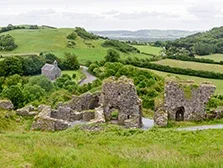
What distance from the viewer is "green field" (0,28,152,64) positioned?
138 m

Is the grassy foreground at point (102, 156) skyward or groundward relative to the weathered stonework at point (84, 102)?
skyward

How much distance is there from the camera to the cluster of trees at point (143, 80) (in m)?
42.2

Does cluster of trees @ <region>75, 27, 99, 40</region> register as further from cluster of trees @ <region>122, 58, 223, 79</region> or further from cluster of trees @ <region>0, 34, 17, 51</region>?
cluster of trees @ <region>122, 58, 223, 79</region>

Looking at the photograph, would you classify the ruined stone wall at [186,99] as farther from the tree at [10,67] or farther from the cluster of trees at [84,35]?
the cluster of trees at [84,35]

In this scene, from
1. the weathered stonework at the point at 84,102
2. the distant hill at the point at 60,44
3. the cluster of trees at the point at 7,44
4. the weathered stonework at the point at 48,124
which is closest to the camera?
the weathered stonework at the point at 48,124

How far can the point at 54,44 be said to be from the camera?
159250 millimetres

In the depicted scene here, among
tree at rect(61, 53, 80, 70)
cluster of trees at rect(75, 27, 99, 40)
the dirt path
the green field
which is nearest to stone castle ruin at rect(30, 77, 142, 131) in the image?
the dirt path

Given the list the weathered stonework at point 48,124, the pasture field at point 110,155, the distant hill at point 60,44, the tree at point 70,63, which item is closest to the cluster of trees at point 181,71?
the tree at point 70,63

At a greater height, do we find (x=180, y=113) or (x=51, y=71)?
(x=180, y=113)

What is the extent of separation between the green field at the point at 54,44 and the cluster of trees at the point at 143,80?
39611 mm

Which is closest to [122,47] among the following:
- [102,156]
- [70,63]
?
[70,63]

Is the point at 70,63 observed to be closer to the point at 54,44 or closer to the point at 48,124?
the point at 54,44

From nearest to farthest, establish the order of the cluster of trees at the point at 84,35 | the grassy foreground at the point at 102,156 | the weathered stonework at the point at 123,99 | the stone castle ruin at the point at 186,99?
1. the grassy foreground at the point at 102,156
2. the weathered stonework at the point at 123,99
3. the stone castle ruin at the point at 186,99
4. the cluster of trees at the point at 84,35

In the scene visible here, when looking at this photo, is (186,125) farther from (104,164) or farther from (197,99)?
(104,164)
